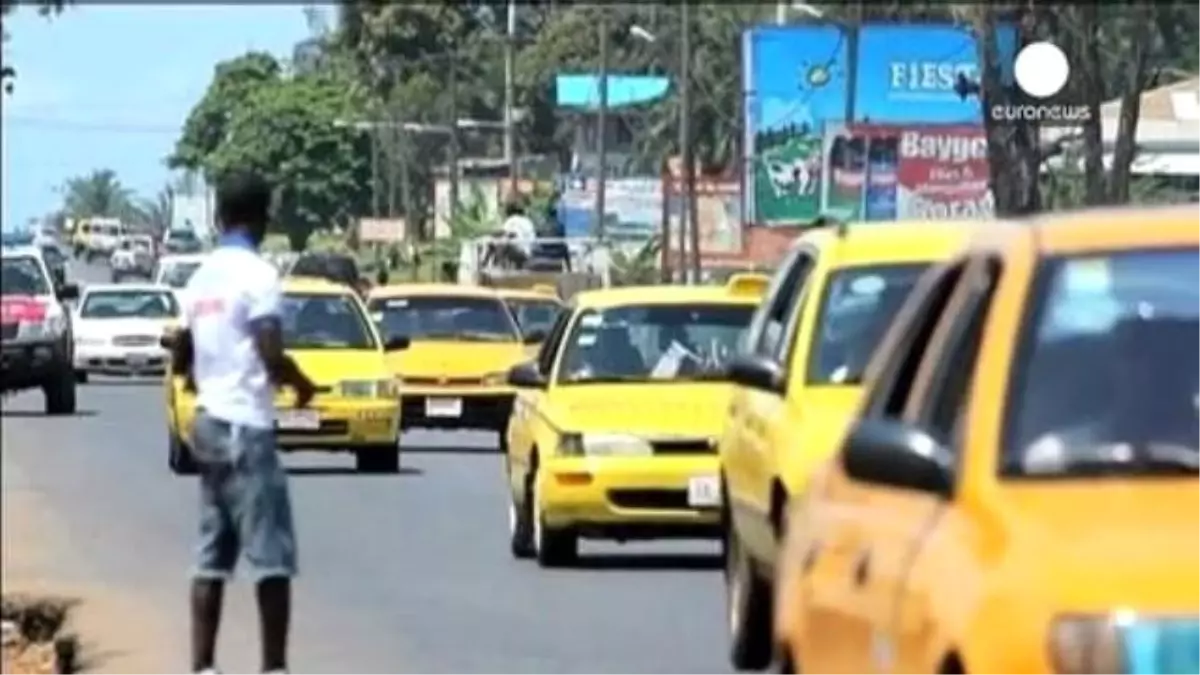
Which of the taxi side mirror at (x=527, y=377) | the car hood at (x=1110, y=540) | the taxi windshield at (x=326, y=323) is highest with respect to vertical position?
the car hood at (x=1110, y=540)

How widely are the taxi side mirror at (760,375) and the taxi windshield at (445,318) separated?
20599 millimetres

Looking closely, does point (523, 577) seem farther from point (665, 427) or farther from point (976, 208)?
point (976, 208)

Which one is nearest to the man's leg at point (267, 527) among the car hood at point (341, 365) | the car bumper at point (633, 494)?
the car bumper at point (633, 494)

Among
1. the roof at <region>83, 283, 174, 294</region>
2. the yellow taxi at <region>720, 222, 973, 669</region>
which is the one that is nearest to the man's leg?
the yellow taxi at <region>720, 222, 973, 669</region>

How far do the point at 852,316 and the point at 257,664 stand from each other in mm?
3039

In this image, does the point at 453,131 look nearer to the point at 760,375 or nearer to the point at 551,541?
the point at 551,541

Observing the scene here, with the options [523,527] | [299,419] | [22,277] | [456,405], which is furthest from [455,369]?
[22,277]

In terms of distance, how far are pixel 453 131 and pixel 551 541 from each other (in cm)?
6613

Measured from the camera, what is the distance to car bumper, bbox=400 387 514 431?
114 feet

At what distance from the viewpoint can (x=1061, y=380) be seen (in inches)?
323

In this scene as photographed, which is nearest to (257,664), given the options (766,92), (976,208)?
(976,208)

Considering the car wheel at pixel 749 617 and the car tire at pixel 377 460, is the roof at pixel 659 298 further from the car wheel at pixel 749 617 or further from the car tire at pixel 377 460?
the car tire at pixel 377 460

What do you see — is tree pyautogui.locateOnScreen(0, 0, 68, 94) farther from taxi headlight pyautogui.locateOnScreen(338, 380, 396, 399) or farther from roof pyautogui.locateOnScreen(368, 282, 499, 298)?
roof pyautogui.locateOnScreen(368, 282, 499, 298)

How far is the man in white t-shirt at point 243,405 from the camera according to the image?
1332 centimetres
